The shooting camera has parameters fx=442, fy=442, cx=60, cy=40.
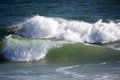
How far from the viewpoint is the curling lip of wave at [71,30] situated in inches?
712

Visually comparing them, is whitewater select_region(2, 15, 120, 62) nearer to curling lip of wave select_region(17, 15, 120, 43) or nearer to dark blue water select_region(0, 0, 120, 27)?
curling lip of wave select_region(17, 15, 120, 43)

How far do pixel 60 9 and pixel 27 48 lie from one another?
940 cm

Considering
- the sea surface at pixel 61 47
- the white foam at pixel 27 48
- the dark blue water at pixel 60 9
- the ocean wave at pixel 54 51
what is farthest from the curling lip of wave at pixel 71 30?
the dark blue water at pixel 60 9

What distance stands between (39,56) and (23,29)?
4.19 m

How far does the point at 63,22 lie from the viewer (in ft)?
64.6

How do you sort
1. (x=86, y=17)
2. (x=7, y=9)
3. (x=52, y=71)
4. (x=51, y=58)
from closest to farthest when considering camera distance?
(x=52, y=71) → (x=51, y=58) → (x=86, y=17) → (x=7, y=9)

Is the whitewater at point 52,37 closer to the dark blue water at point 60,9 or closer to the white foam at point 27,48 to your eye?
the white foam at point 27,48

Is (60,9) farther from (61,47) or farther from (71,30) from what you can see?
(61,47)

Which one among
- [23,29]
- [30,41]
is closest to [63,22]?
[23,29]

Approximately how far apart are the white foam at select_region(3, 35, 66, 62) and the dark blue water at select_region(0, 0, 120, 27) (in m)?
4.83

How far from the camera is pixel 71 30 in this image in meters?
18.8

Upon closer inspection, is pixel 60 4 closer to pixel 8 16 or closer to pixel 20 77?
pixel 8 16

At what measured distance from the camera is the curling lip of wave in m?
18.1

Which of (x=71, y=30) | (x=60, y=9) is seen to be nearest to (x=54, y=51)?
(x=71, y=30)
